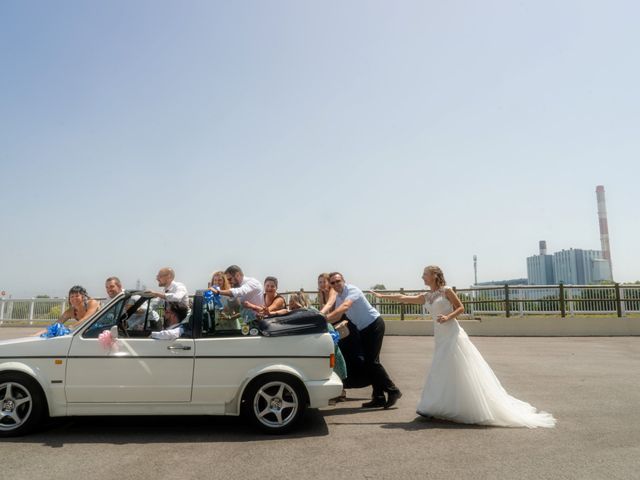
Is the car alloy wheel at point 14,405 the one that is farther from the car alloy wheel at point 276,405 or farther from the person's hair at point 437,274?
the person's hair at point 437,274

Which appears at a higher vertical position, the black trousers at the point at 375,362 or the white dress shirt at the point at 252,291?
the white dress shirt at the point at 252,291

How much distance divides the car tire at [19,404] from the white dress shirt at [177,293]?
1.63 meters

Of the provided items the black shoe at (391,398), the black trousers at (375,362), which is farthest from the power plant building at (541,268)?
the black trousers at (375,362)

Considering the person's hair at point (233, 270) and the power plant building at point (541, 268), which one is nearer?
the person's hair at point (233, 270)

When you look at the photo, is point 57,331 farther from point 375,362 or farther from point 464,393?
point 464,393

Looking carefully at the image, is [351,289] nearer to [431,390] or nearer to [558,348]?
[431,390]

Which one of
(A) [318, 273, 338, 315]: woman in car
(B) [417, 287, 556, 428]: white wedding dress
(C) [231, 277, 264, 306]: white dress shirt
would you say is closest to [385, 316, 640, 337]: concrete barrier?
(A) [318, 273, 338, 315]: woman in car

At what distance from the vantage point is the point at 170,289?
6285 millimetres

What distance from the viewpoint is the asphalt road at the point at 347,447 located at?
441cm

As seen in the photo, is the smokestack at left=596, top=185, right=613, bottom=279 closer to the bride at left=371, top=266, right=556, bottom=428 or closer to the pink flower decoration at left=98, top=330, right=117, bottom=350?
the bride at left=371, top=266, right=556, bottom=428

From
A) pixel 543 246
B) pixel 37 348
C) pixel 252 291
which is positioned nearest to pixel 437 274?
pixel 252 291

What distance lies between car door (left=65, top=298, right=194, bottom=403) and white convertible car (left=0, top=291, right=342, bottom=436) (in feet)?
0.04

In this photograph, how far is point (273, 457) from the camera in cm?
482

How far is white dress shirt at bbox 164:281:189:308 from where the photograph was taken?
594 centimetres
